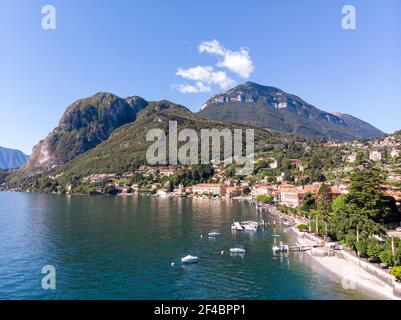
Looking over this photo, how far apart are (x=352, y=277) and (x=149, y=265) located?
20407 millimetres

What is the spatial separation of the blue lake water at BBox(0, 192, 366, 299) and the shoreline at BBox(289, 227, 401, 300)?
40.3 inches

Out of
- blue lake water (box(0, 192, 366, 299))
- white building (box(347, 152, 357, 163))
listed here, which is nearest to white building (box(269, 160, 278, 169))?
white building (box(347, 152, 357, 163))

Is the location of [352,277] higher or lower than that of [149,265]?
higher

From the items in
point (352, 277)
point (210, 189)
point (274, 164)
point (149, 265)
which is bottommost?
point (149, 265)

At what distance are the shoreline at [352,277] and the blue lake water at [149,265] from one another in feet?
3.36

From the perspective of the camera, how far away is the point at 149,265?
38500 mm

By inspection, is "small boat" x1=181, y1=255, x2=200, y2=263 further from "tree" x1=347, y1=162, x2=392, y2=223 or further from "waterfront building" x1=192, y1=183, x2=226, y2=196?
"waterfront building" x1=192, y1=183, x2=226, y2=196

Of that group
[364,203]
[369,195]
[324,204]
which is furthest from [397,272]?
[324,204]

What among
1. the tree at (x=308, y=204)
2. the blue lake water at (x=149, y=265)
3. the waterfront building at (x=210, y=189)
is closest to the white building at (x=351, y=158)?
the waterfront building at (x=210, y=189)

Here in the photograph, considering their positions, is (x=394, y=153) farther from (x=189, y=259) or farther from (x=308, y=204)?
(x=189, y=259)

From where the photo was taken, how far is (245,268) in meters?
37.5
